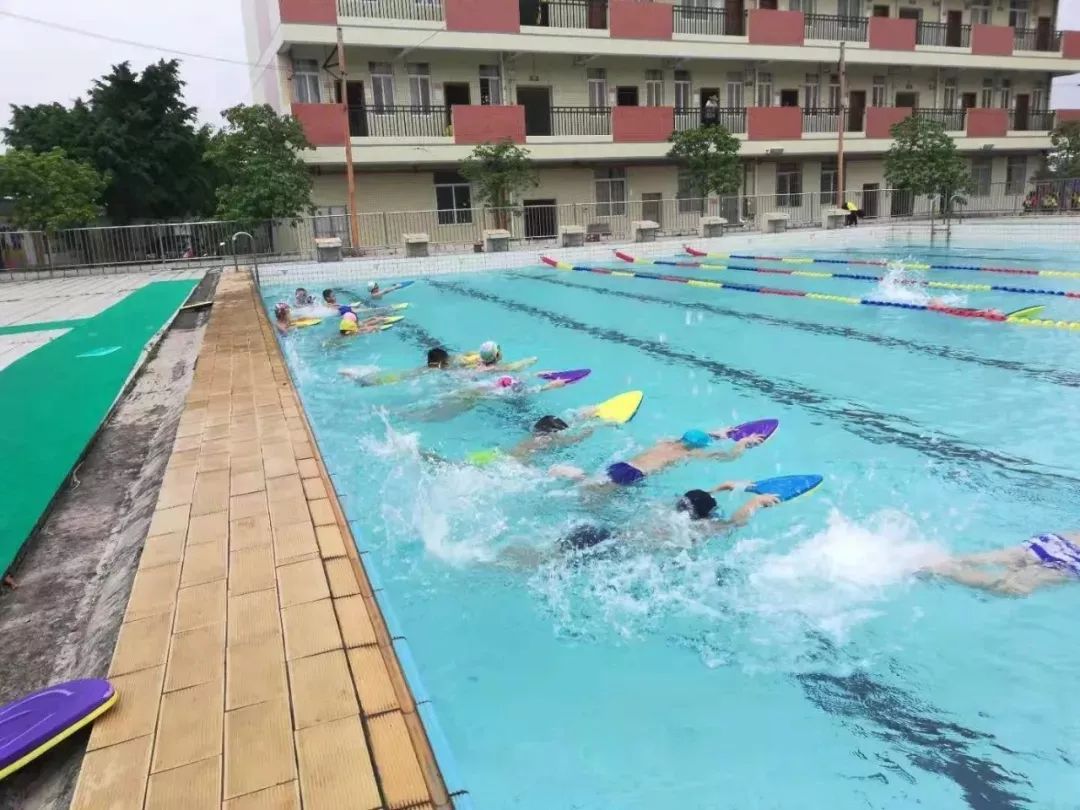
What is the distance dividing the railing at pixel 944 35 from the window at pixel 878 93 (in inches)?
75.1

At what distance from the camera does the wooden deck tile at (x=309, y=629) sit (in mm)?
2570

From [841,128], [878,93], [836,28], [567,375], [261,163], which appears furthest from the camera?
[878,93]

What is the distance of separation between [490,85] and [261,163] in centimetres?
916

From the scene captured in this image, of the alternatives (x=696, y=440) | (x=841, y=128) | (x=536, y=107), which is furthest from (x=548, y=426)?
(x=841, y=128)

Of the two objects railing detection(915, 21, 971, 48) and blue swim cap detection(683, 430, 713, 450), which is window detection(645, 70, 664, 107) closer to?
railing detection(915, 21, 971, 48)

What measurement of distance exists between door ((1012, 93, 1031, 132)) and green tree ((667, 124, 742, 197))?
1713 cm

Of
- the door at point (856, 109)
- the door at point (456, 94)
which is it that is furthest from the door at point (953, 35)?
the door at point (456, 94)

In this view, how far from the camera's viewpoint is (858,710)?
2916 millimetres

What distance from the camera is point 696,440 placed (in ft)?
18.9

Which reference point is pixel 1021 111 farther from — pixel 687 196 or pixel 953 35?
pixel 687 196

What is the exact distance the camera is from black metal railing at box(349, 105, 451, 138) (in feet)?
74.7

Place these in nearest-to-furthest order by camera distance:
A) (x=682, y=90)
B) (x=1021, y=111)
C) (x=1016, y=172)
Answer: (x=682, y=90) < (x=1021, y=111) < (x=1016, y=172)

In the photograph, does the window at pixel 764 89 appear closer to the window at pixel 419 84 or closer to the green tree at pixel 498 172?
the green tree at pixel 498 172

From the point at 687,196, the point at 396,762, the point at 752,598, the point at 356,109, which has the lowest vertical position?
the point at 752,598
